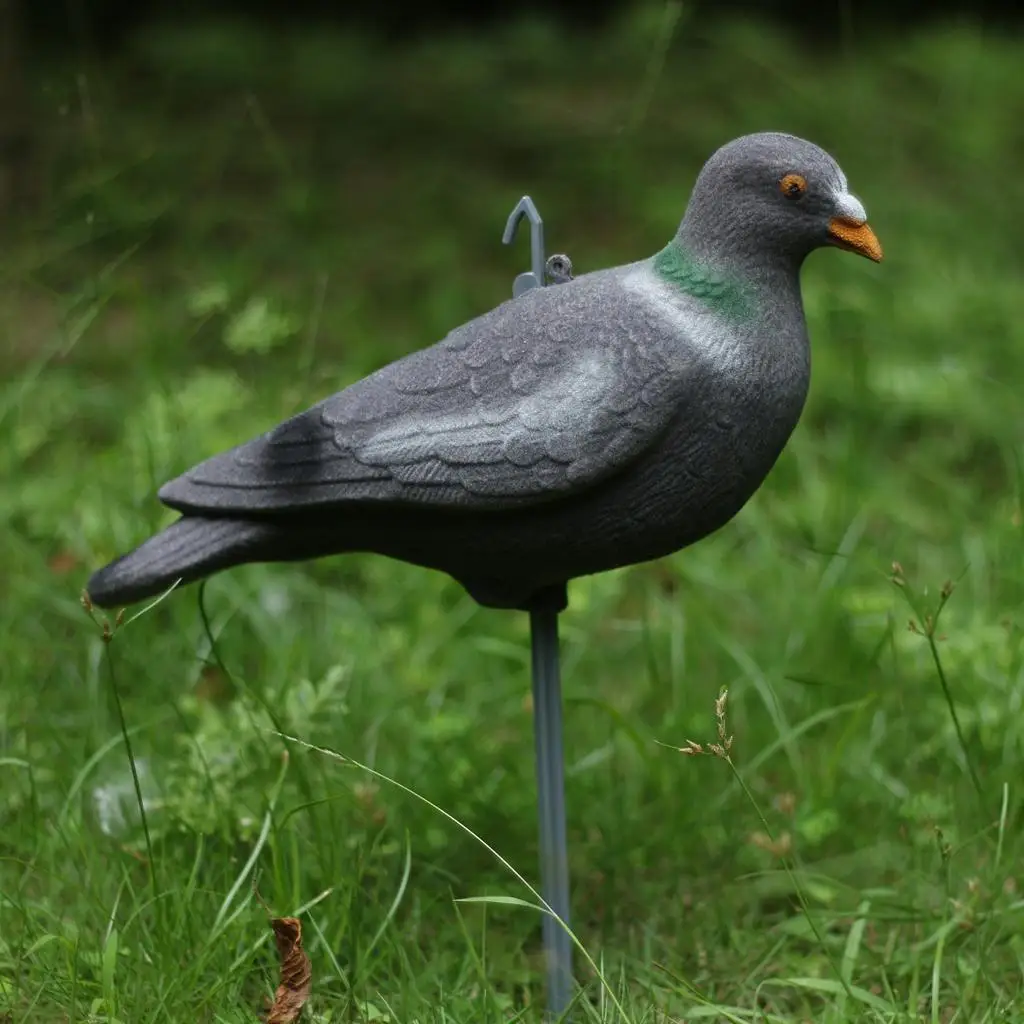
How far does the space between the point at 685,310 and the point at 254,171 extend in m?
3.26

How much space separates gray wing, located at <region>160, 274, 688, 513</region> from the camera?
1462mm

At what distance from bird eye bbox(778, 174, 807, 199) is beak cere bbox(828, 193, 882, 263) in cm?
4

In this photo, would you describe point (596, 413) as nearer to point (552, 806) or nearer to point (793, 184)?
point (793, 184)

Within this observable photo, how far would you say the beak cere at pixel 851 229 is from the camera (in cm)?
150

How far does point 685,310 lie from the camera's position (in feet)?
4.91

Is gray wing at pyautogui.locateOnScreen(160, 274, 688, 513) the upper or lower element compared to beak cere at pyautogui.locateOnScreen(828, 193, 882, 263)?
lower

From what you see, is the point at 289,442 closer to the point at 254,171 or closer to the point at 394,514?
the point at 394,514

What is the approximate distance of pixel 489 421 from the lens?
1.51m

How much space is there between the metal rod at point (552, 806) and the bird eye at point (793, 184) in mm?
568

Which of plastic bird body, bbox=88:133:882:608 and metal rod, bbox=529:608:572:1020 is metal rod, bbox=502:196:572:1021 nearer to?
metal rod, bbox=529:608:572:1020

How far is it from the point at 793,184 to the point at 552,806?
0.80 m

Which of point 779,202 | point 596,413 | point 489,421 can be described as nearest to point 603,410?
point 596,413

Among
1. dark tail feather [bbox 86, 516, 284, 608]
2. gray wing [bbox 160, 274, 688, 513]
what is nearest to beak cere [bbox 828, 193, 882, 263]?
gray wing [bbox 160, 274, 688, 513]

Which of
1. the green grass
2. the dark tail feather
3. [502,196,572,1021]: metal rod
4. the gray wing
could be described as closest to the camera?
the gray wing
